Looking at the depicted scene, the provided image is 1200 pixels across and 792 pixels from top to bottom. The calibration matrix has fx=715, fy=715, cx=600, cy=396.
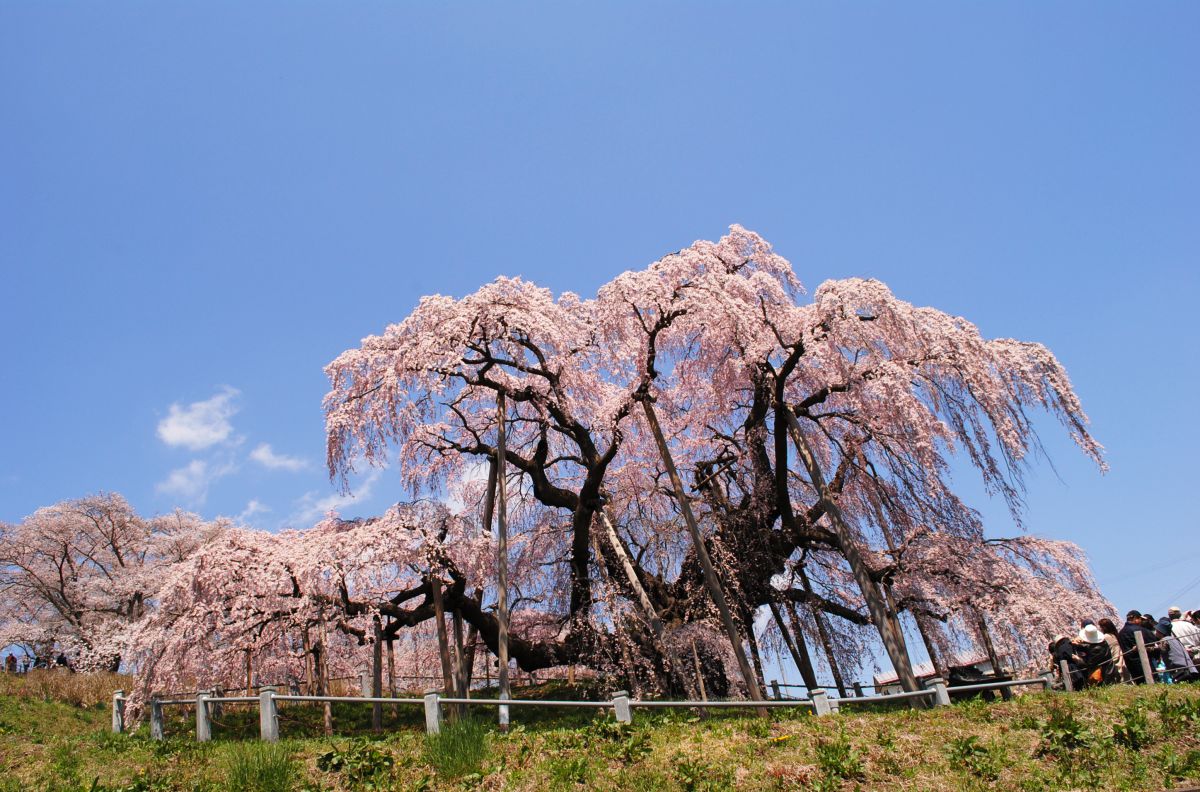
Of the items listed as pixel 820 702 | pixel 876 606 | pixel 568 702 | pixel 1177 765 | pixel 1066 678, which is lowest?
pixel 1177 765

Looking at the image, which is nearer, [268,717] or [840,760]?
[840,760]

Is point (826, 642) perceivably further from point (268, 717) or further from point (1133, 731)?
point (268, 717)

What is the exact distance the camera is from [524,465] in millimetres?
18234

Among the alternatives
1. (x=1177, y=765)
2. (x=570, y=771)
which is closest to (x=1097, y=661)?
Answer: (x=1177, y=765)

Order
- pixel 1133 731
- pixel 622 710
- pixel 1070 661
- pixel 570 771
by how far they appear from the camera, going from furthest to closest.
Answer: pixel 1070 661
pixel 622 710
pixel 570 771
pixel 1133 731

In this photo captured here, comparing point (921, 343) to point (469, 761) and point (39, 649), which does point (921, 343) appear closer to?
point (469, 761)

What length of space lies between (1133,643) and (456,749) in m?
10.1

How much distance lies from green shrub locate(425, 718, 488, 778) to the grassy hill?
16 millimetres

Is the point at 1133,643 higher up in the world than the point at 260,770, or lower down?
lower down

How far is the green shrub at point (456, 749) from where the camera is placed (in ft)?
27.2

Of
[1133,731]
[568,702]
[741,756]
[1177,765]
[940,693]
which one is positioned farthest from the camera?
[940,693]

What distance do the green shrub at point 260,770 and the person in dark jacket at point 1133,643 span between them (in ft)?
37.8

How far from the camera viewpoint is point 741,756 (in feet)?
27.0

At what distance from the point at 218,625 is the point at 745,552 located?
12.4m
